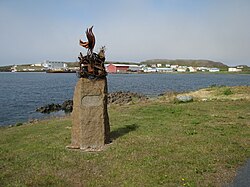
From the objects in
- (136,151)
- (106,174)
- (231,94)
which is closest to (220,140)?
(136,151)

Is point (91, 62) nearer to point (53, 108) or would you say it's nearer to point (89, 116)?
point (89, 116)

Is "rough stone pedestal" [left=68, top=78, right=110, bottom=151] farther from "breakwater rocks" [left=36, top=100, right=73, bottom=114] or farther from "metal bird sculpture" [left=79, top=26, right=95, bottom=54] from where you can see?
"breakwater rocks" [left=36, top=100, right=73, bottom=114]

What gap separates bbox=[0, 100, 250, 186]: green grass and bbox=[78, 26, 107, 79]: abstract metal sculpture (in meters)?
2.68

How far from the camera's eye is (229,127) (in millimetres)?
12859

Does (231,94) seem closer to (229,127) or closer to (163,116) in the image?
(163,116)

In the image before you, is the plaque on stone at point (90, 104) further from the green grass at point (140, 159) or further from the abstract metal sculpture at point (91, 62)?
the green grass at point (140, 159)

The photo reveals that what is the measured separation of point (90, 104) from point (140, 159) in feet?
9.70

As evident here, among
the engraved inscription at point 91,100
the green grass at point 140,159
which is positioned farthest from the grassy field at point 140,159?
the engraved inscription at point 91,100

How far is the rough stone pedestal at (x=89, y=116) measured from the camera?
32.9 ft

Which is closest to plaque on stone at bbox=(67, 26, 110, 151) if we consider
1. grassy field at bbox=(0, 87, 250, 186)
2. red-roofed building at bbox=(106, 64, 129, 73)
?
grassy field at bbox=(0, 87, 250, 186)

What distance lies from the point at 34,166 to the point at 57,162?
67 cm

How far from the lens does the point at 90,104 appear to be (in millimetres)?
10188

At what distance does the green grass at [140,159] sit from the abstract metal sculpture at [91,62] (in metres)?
2.68

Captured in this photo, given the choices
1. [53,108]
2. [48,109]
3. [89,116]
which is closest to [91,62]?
[89,116]
